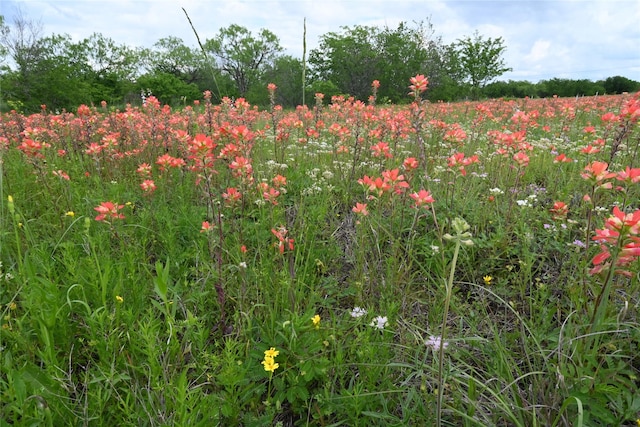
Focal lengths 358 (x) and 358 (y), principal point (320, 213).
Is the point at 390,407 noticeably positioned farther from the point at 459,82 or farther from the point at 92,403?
the point at 459,82

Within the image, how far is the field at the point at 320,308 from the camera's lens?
1353mm

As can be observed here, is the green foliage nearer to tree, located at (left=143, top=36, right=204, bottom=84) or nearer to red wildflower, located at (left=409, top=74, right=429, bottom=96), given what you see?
tree, located at (left=143, top=36, right=204, bottom=84)

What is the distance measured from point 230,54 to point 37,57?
30836 mm

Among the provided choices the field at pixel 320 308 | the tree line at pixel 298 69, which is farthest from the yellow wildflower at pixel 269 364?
the tree line at pixel 298 69

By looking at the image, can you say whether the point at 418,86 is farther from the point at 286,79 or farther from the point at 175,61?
the point at 175,61

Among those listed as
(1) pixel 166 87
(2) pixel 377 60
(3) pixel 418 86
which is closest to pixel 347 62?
(2) pixel 377 60

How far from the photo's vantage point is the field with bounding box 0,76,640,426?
135 centimetres

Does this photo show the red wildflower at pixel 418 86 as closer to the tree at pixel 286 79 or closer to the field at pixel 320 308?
the field at pixel 320 308

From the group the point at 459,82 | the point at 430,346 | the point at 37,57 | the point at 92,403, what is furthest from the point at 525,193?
the point at 459,82

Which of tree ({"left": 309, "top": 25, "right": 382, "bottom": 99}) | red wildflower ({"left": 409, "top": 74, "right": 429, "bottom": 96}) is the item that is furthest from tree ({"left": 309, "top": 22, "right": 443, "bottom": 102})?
red wildflower ({"left": 409, "top": 74, "right": 429, "bottom": 96})

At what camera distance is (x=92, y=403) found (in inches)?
53.4

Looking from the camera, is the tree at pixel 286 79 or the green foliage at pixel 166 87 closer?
the tree at pixel 286 79

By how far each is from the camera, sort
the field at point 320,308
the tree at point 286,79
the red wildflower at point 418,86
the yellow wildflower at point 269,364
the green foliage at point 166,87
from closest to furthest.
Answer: the field at point 320,308, the yellow wildflower at point 269,364, the red wildflower at point 418,86, the tree at point 286,79, the green foliage at point 166,87

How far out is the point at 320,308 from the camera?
2.23 m
